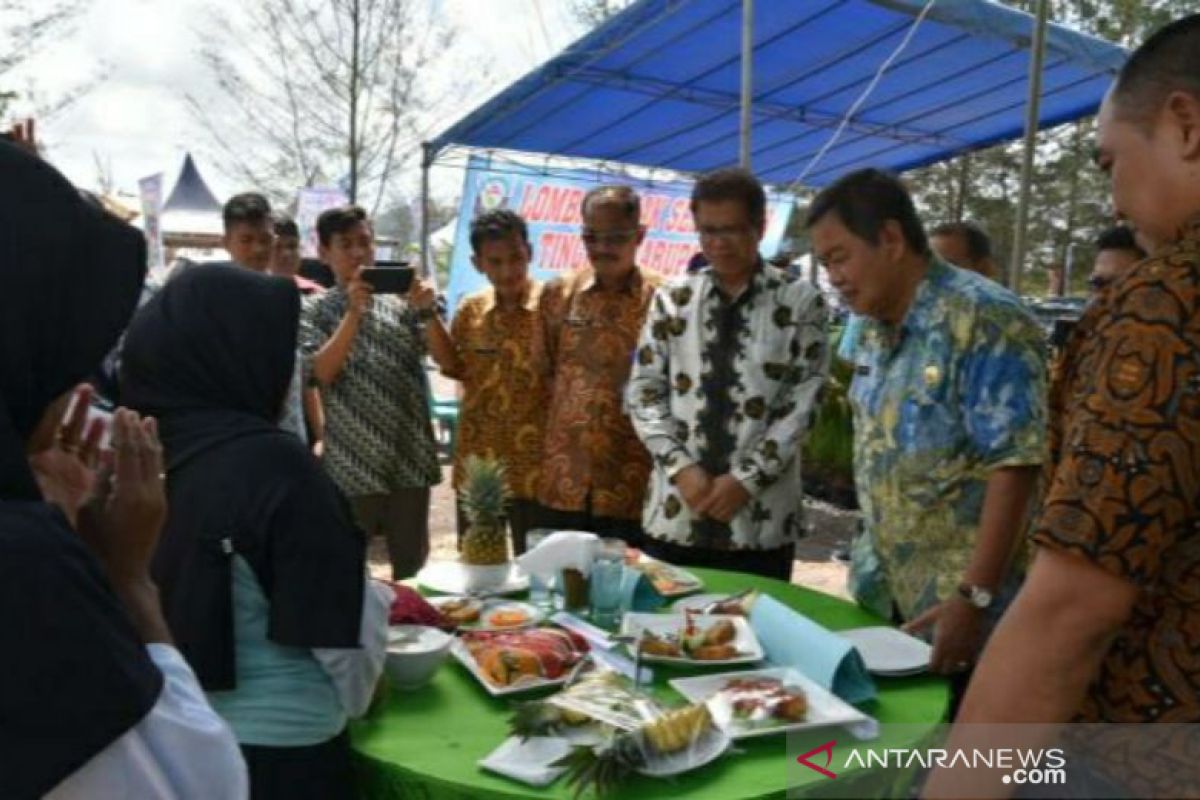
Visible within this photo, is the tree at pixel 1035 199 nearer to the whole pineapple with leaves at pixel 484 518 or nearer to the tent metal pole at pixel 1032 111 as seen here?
the tent metal pole at pixel 1032 111

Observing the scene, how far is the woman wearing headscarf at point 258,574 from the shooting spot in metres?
1.53

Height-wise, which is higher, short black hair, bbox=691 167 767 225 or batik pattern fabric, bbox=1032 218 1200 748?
short black hair, bbox=691 167 767 225

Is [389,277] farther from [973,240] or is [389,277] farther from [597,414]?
[973,240]

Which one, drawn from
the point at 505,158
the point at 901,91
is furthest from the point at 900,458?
the point at 505,158

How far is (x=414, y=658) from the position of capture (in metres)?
1.71

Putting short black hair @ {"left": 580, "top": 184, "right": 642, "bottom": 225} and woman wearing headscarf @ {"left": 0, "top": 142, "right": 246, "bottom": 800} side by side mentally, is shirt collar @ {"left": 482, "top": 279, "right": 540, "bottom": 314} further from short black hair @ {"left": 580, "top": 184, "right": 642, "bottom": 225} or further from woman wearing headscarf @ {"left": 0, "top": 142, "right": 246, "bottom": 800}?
woman wearing headscarf @ {"left": 0, "top": 142, "right": 246, "bottom": 800}

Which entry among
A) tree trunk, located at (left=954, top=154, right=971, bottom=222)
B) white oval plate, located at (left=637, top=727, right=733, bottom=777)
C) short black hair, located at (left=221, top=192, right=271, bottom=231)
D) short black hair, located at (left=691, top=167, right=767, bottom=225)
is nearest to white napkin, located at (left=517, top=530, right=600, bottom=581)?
white oval plate, located at (left=637, top=727, right=733, bottom=777)

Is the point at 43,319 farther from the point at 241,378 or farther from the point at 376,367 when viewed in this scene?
→ the point at 376,367

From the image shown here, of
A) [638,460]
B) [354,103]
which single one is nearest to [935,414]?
[638,460]

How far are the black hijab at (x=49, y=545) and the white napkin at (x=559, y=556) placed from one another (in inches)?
52.5

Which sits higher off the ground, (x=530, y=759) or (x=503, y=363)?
(x=503, y=363)

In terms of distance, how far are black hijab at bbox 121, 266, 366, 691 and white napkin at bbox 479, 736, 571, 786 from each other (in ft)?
1.07

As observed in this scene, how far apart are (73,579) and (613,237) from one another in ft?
8.20

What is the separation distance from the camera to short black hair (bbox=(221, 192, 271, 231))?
3840 millimetres
